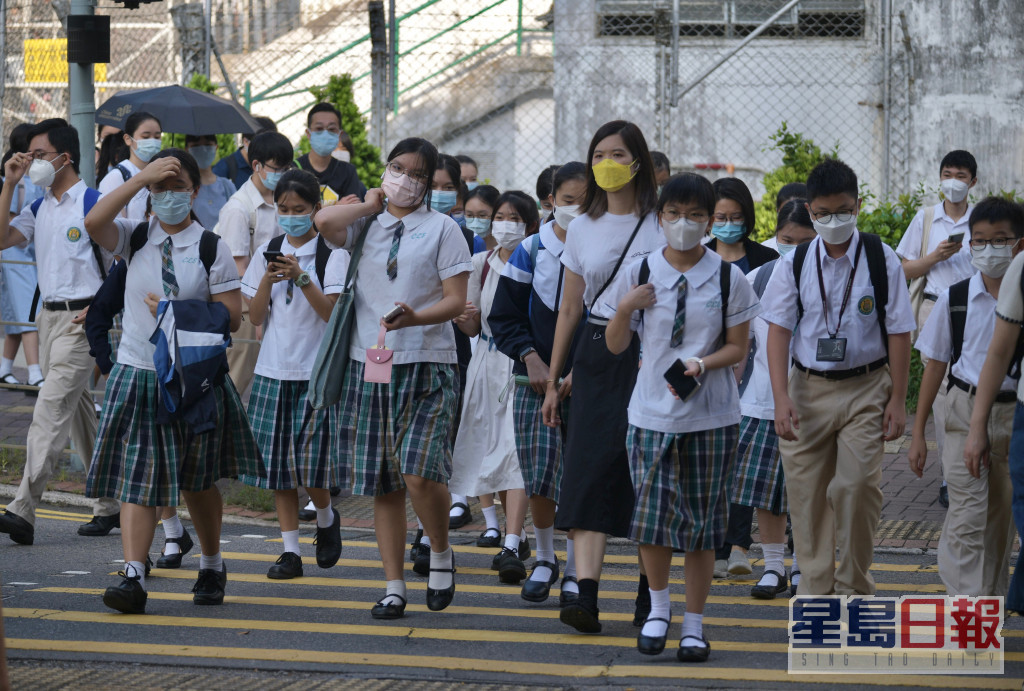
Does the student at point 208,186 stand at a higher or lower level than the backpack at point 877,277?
higher

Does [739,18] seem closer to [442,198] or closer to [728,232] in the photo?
[442,198]

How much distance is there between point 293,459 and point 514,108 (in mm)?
9744

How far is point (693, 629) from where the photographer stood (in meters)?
5.11

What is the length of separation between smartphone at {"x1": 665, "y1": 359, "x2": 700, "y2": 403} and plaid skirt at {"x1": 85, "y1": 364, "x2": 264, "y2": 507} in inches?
83.8

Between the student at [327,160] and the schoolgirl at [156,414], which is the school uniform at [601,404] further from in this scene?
the student at [327,160]

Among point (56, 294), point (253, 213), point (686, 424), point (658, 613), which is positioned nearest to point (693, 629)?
point (658, 613)

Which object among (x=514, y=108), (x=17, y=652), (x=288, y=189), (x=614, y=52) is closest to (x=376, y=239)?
(x=288, y=189)

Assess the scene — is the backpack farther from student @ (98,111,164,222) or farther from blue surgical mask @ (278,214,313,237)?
student @ (98,111,164,222)

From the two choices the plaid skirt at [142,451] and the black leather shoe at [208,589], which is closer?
the plaid skirt at [142,451]

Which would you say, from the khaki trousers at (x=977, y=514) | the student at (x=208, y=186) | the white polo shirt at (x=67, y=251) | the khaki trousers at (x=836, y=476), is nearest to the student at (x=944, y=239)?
the khaki trousers at (x=977, y=514)

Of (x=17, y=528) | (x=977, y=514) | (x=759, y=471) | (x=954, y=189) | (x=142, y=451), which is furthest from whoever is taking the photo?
(x=954, y=189)

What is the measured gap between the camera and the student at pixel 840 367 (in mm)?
5391

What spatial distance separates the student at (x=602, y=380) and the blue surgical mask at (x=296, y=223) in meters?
1.61

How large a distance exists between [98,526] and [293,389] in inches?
66.9
